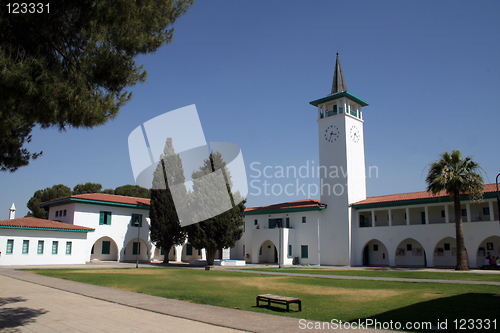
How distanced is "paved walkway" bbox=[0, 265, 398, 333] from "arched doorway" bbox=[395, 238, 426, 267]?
3050 centimetres

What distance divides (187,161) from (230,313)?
30253 millimetres

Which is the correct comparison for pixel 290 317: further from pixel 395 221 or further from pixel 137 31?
pixel 395 221

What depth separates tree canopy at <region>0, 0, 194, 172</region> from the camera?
6.24 metres

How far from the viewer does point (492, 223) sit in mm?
28812

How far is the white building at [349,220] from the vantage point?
108ft

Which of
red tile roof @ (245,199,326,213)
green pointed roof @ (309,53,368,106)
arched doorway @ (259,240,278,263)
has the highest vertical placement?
green pointed roof @ (309,53,368,106)

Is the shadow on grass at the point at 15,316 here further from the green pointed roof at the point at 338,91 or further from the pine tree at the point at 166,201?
the green pointed roof at the point at 338,91

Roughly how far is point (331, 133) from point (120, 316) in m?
34.2

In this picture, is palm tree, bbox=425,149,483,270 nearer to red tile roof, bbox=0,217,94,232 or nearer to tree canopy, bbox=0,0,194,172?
tree canopy, bbox=0,0,194,172

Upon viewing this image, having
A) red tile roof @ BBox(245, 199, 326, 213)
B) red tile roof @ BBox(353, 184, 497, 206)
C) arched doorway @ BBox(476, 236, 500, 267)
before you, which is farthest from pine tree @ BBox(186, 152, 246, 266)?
arched doorway @ BBox(476, 236, 500, 267)

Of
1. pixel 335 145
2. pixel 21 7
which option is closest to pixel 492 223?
pixel 335 145

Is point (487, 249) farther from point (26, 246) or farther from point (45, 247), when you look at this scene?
point (26, 246)

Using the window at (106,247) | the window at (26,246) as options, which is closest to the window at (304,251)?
the window at (106,247)

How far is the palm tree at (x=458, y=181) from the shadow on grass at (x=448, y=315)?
61.2 feet
